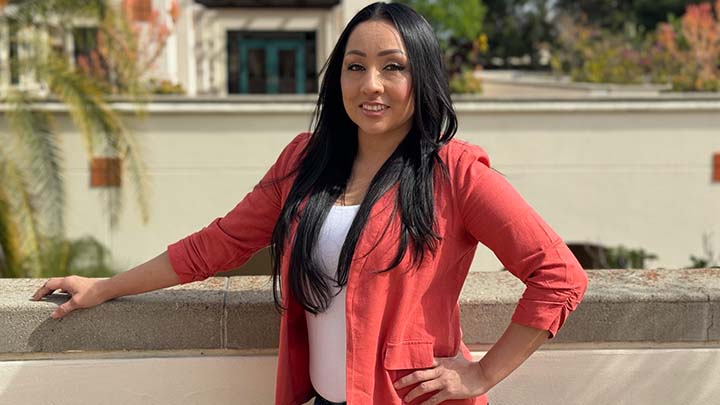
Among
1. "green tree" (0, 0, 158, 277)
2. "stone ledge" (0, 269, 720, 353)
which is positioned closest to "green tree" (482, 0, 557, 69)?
"green tree" (0, 0, 158, 277)

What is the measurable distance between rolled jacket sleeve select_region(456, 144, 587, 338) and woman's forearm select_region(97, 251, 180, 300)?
859 mm

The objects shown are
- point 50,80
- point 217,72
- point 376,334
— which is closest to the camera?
point 376,334

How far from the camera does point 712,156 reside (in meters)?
11.3

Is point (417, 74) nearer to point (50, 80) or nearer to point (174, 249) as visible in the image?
point (174, 249)

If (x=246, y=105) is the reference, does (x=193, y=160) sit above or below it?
below

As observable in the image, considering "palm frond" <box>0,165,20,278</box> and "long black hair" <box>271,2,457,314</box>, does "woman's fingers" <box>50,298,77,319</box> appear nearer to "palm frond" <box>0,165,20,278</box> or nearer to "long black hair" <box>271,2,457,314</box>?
"long black hair" <box>271,2,457,314</box>

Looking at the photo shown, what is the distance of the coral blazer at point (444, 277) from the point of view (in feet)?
5.81

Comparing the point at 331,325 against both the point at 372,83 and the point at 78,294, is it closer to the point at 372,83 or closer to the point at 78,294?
the point at 372,83

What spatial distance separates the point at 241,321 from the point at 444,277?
28.1 inches

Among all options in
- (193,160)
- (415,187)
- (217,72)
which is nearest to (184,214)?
(193,160)

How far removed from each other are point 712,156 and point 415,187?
10597 mm

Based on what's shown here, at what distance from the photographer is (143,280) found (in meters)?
2.21

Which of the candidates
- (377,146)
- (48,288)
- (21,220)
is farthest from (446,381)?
(21,220)

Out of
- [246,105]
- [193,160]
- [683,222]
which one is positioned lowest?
[683,222]
